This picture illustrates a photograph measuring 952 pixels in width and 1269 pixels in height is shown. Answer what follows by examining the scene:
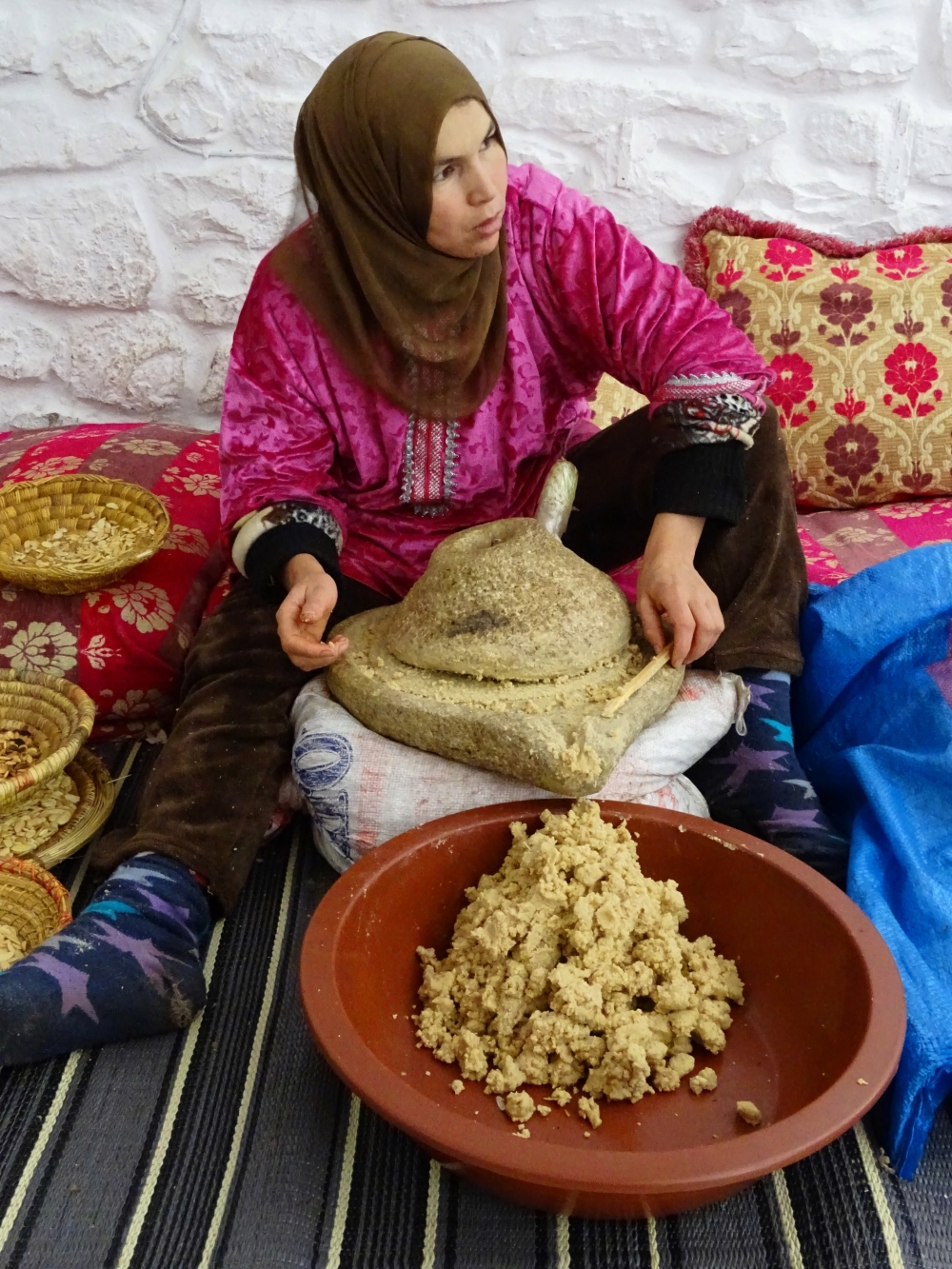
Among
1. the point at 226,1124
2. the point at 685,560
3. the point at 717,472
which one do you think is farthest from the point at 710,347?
the point at 226,1124

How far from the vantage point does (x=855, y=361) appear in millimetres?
1684

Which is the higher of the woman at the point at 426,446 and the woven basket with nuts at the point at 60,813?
the woman at the point at 426,446

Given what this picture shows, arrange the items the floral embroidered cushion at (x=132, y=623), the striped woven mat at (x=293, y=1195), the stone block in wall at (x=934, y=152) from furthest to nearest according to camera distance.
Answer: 1. the stone block in wall at (x=934, y=152)
2. the floral embroidered cushion at (x=132, y=623)
3. the striped woven mat at (x=293, y=1195)

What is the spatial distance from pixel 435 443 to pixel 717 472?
1.14 ft

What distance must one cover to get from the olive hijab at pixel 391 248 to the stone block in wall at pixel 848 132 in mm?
881

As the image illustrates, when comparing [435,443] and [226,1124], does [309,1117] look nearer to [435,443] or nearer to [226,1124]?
[226,1124]

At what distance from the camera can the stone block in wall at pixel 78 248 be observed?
178 cm

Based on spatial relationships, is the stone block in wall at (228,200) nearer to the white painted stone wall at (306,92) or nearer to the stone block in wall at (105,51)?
the white painted stone wall at (306,92)

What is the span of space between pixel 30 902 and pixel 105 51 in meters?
1.39

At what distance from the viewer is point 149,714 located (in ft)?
4.72

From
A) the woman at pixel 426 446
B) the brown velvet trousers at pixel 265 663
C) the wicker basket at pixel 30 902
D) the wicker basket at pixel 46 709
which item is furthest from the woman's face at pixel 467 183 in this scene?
the wicker basket at pixel 30 902

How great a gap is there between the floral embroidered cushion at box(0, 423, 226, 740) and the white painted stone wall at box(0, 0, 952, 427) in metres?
0.46

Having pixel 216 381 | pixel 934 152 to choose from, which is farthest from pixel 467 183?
pixel 934 152

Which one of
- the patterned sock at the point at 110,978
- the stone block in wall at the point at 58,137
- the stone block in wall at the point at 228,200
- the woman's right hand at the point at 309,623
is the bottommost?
the patterned sock at the point at 110,978
